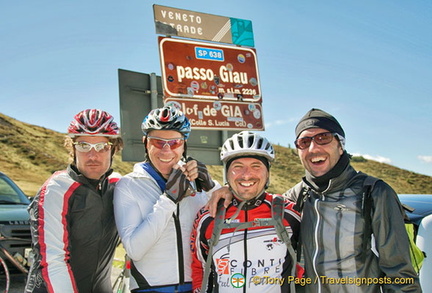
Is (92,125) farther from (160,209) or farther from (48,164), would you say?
(48,164)

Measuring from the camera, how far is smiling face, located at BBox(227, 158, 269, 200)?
294 centimetres

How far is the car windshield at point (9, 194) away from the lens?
720 cm

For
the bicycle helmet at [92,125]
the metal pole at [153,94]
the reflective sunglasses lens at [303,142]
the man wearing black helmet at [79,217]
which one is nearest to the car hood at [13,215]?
the metal pole at [153,94]

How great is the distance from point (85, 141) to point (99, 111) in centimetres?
31

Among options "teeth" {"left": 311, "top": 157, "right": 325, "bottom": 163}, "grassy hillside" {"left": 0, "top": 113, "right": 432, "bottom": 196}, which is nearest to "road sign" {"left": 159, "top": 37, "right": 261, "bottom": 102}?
"teeth" {"left": 311, "top": 157, "right": 325, "bottom": 163}

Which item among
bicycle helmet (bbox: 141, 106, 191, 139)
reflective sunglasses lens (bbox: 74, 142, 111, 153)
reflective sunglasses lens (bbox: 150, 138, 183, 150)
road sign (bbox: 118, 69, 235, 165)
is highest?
road sign (bbox: 118, 69, 235, 165)

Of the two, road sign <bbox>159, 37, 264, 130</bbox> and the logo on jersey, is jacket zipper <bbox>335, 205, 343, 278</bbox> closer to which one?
the logo on jersey

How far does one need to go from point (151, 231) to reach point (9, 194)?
5.97m

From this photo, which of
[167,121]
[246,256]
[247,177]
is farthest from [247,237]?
[167,121]

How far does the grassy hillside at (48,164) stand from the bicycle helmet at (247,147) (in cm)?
3152

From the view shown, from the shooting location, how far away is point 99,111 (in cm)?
334

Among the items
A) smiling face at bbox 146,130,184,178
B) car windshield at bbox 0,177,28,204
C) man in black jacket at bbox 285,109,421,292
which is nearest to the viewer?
man in black jacket at bbox 285,109,421,292

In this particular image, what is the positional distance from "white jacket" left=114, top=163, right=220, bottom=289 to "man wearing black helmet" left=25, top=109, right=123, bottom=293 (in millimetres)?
290

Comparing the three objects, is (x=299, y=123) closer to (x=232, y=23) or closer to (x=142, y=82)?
(x=142, y=82)
